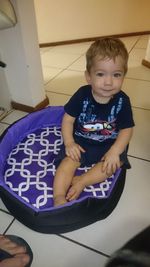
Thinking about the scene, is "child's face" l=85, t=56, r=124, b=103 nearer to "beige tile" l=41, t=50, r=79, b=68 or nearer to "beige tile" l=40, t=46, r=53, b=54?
"beige tile" l=41, t=50, r=79, b=68

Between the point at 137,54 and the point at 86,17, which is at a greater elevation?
the point at 86,17

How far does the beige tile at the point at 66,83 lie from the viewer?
1.56m

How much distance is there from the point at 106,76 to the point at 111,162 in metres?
0.29

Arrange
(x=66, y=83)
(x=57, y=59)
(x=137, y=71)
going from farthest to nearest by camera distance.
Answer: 1. (x=57, y=59)
2. (x=137, y=71)
3. (x=66, y=83)

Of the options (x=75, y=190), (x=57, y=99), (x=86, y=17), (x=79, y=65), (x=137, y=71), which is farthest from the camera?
(x=86, y=17)

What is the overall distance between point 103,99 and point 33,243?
53 cm

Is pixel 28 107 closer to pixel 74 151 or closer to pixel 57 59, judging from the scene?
pixel 74 151

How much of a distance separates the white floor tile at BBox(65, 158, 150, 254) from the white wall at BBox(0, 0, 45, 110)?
27.5 inches

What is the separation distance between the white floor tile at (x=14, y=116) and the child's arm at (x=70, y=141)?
1.56 feet

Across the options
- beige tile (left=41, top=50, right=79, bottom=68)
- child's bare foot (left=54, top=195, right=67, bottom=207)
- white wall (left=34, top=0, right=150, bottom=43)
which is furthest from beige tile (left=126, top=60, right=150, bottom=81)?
child's bare foot (left=54, top=195, right=67, bottom=207)

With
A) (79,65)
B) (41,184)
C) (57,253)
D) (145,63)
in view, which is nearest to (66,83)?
(79,65)

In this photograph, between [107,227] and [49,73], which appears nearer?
[107,227]

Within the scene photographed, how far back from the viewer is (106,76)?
746mm

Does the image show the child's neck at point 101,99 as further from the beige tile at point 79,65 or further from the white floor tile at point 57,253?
the beige tile at point 79,65
